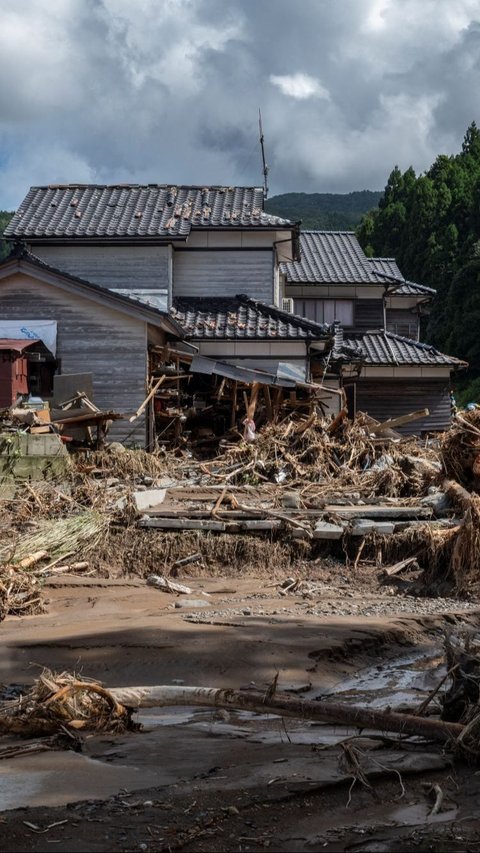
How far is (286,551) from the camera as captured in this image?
1398cm

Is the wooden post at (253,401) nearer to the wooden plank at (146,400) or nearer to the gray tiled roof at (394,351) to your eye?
the wooden plank at (146,400)

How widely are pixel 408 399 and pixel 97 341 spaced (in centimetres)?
1179

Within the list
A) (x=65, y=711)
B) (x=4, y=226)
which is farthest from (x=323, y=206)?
(x=65, y=711)

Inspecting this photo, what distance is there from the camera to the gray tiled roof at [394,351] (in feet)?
92.8

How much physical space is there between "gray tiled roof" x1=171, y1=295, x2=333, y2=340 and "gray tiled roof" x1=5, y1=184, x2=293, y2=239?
178 centimetres

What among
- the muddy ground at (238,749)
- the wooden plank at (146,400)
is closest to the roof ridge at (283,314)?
the wooden plank at (146,400)

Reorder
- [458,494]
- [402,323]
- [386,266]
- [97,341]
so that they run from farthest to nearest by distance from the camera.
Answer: [386,266]
[402,323]
[97,341]
[458,494]

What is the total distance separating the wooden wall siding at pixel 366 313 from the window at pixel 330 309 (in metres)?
0.25

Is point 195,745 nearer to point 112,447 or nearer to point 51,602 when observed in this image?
point 51,602

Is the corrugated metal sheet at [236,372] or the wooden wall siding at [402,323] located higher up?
the wooden wall siding at [402,323]

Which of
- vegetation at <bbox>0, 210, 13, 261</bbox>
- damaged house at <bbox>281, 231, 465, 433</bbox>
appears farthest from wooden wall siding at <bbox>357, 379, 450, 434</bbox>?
vegetation at <bbox>0, 210, 13, 261</bbox>

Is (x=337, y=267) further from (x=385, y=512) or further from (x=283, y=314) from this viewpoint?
(x=385, y=512)

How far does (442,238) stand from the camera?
52.7 meters

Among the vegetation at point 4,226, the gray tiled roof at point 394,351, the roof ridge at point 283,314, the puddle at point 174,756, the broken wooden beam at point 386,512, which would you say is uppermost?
the vegetation at point 4,226
